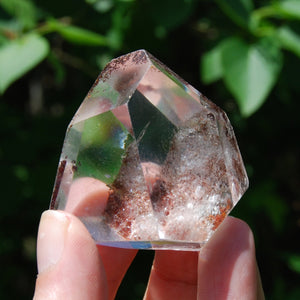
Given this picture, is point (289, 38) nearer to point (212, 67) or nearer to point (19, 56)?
point (212, 67)

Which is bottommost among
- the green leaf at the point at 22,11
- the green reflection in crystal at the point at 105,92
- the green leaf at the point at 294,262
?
the green leaf at the point at 294,262

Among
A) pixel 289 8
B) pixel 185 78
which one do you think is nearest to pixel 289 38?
pixel 289 8

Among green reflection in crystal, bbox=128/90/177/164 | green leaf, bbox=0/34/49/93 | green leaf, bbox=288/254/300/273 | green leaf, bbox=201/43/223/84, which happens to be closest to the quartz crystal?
green reflection in crystal, bbox=128/90/177/164

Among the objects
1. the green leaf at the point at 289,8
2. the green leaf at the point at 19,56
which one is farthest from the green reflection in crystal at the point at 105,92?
the green leaf at the point at 289,8

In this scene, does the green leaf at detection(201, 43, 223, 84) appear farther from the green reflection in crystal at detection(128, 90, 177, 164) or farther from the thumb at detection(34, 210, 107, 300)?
the thumb at detection(34, 210, 107, 300)

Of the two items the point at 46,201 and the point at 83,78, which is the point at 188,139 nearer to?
the point at 46,201

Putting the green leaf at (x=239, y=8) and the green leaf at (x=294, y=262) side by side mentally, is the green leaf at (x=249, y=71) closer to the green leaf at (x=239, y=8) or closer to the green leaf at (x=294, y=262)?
the green leaf at (x=239, y=8)
